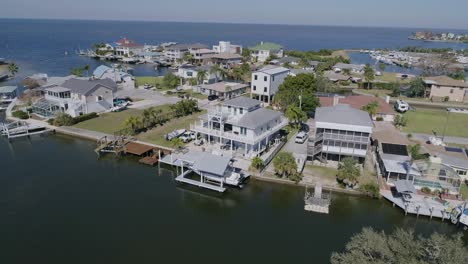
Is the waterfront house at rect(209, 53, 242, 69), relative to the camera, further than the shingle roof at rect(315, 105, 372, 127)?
Yes

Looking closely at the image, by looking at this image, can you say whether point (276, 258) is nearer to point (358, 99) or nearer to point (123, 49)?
point (358, 99)

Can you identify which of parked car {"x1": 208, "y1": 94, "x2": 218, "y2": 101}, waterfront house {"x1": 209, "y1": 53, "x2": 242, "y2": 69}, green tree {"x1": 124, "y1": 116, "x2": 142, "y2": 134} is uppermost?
waterfront house {"x1": 209, "y1": 53, "x2": 242, "y2": 69}

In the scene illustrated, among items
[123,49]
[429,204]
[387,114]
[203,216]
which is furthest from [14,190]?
[123,49]

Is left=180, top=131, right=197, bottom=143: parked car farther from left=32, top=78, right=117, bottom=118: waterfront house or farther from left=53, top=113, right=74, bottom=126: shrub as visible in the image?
left=32, top=78, right=117, bottom=118: waterfront house

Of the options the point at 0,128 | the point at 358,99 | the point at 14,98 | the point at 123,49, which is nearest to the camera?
the point at 0,128

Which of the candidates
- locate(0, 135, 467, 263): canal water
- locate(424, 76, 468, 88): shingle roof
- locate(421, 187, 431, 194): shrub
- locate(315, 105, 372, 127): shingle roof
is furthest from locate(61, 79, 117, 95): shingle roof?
locate(424, 76, 468, 88): shingle roof
